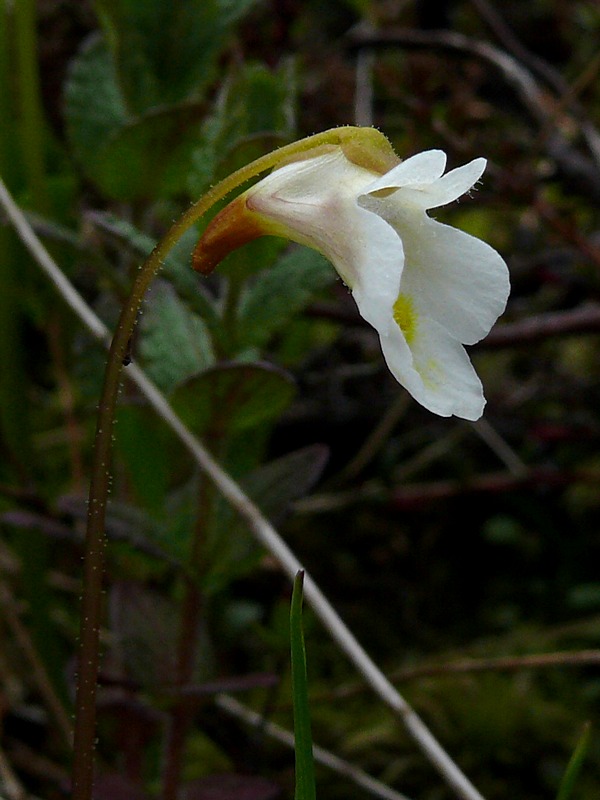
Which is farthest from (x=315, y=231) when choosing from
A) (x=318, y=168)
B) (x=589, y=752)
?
(x=589, y=752)

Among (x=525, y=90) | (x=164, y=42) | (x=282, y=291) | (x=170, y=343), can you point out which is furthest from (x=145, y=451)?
(x=525, y=90)

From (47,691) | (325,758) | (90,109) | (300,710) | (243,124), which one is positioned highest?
(90,109)

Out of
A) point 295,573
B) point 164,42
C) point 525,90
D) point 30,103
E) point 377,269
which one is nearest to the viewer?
point 377,269

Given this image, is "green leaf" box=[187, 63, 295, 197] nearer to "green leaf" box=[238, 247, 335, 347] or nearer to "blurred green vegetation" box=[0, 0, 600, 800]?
"blurred green vegetation" box=[0, 0, 600, 800]

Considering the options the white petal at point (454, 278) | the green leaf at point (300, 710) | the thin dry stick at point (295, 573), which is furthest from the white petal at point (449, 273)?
the thin dry stick at point (295, 573)

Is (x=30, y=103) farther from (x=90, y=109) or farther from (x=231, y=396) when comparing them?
(x=231, y=396)

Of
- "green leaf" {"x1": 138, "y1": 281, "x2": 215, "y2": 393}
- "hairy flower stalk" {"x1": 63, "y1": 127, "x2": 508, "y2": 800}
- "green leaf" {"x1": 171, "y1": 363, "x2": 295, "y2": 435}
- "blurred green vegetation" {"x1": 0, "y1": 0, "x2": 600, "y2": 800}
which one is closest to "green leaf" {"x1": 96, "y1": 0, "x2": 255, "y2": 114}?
"blurred green vegetation" {"x1": 0, "y1": 0, "x2": 600, "y2": 800}

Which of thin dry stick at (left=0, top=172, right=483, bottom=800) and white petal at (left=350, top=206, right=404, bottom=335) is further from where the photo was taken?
thin dry stick at (left=0, top=172, right=483, bottom=800)
